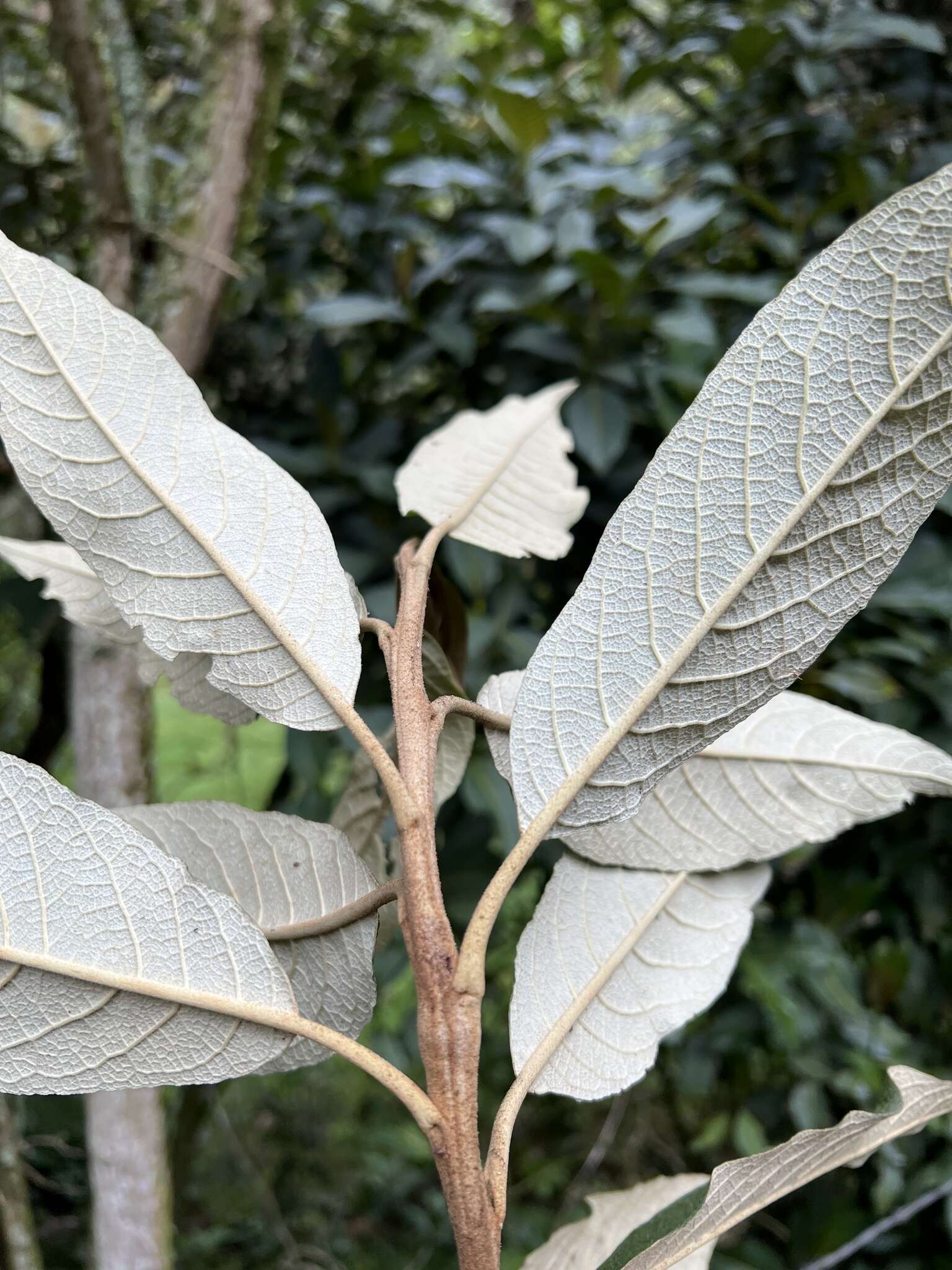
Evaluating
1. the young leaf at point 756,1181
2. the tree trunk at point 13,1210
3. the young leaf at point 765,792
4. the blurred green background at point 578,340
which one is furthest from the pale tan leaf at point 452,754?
the tree trunk at point 13,1210

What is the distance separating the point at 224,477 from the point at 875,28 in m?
0.92

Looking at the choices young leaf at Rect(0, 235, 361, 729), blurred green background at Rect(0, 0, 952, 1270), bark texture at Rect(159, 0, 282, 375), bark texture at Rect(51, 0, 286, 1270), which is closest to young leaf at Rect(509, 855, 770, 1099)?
young leaf at Rect(0, 235, 361, 729)

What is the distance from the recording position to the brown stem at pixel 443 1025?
25cm

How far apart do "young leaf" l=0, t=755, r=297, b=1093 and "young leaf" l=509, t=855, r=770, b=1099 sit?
87mm

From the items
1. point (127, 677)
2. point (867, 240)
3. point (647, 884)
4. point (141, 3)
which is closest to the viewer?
point (867, 240)

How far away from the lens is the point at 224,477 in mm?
298

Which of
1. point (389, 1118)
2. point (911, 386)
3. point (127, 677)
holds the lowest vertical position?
point (389, 1118)

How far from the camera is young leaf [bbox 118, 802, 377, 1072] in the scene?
0.31 m

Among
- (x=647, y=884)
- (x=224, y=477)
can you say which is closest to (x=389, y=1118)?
(x=647, y=884)

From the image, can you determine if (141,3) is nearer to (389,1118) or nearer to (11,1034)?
(11,1034)

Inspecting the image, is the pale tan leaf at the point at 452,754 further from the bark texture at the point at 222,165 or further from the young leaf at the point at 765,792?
the bark texture at the point at 222,165

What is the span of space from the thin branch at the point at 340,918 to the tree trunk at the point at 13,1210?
51cm

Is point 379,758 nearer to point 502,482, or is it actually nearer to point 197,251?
point 502,482

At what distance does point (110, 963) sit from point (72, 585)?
0.64 feet
